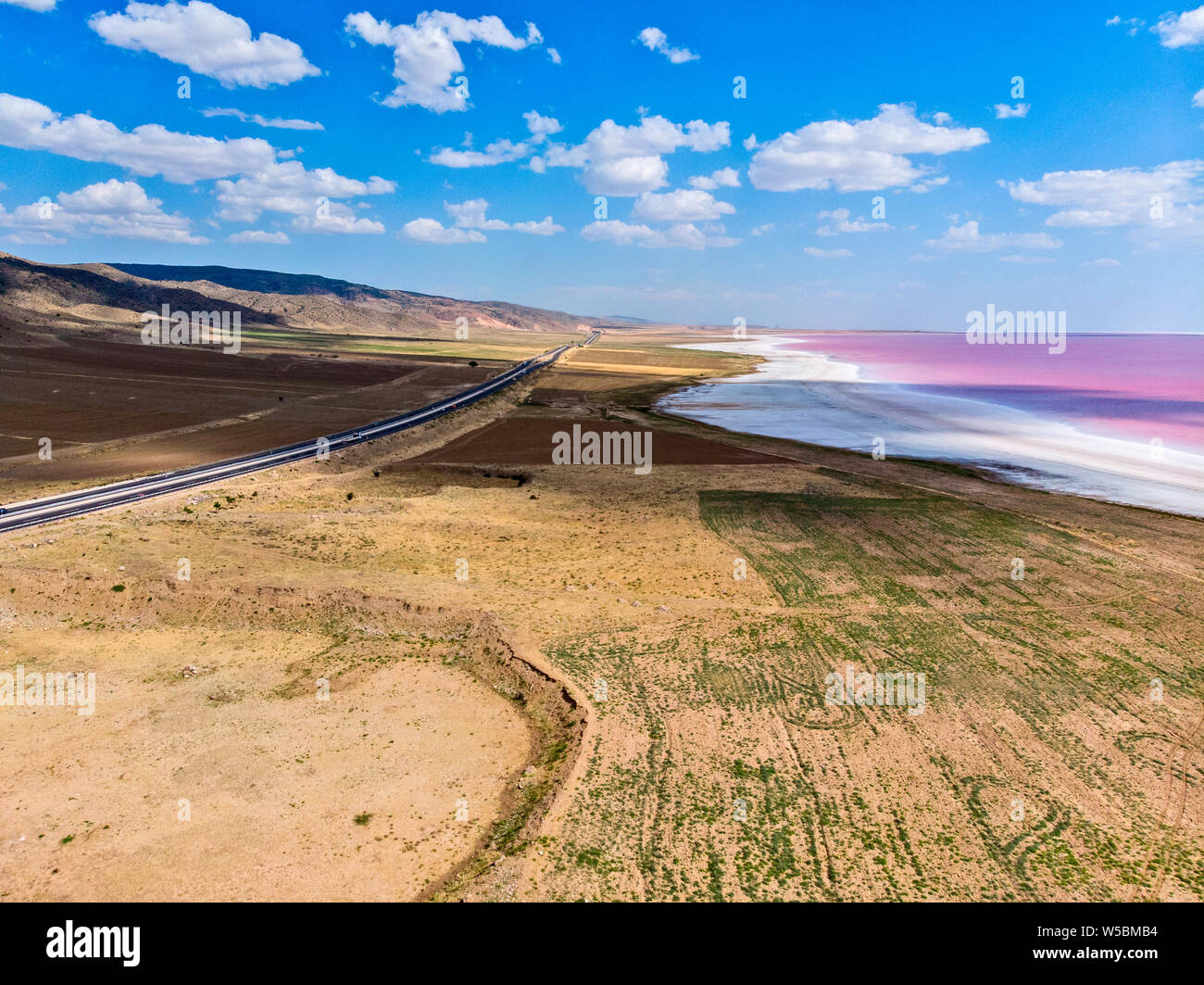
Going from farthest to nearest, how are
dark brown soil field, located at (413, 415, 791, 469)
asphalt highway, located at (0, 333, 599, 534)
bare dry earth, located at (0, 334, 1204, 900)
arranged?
1. dark brown soil field, located at (413, 415, 791, 469)
2. asphalt highway, located at (0, 333, 599, 534)
3. bare dry earth, located at (0, 334, 1204, 900)

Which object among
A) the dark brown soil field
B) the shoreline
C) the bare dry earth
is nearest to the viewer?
the bare dry earth

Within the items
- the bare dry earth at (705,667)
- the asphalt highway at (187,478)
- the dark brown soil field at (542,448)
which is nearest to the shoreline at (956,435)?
the bare dry earth at (705,667)

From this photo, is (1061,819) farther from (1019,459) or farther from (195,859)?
(1019,459)

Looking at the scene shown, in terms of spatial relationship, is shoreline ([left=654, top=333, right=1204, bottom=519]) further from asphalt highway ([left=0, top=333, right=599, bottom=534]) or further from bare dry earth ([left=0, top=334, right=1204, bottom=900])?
asphalt highway ([left=0, top=333, right=599, bottom=534])

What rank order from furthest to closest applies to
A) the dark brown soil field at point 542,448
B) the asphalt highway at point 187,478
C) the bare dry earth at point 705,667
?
the dark brown soil field at point 542,448 < the asphalt highway at point 187,478 < the bare dry earth at point 705,667

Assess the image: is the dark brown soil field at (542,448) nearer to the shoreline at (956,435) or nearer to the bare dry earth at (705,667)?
the shoreline at (956,435)

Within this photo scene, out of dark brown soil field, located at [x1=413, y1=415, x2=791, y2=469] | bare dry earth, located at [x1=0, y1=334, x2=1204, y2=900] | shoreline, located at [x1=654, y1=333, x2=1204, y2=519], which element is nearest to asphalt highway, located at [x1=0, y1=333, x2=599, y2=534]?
bare dry earth, located at [x1=0, y1=334, x2=1204, y2=900]

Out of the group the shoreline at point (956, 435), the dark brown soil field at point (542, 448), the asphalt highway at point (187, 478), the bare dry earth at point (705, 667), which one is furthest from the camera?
the dark brown soil field at point (542, 448)
